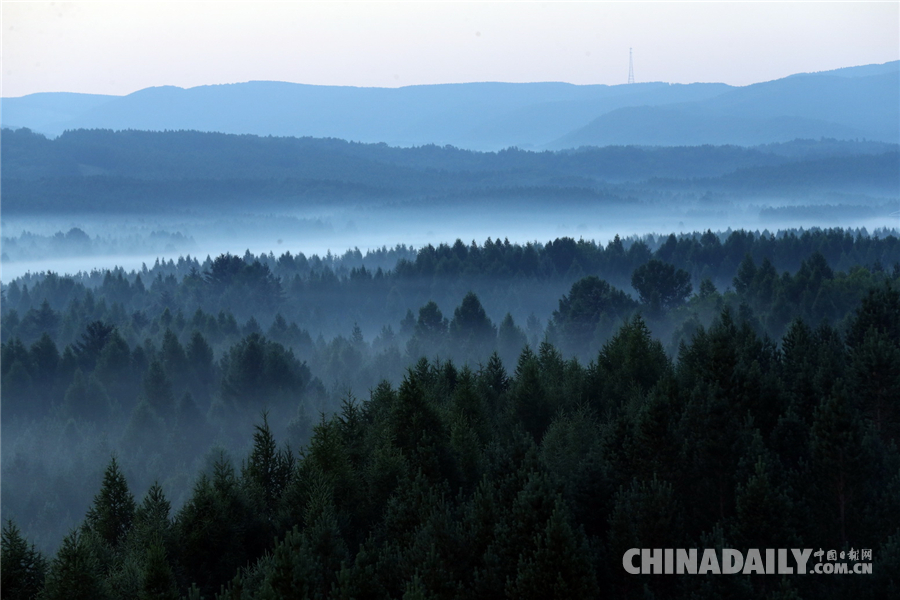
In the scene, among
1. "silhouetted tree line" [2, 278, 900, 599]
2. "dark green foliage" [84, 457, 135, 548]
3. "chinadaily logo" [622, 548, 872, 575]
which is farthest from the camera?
"dark green foliage" [84, 457, 135, 548]

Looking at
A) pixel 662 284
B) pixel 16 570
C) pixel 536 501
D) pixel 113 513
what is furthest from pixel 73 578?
pixel 662 284

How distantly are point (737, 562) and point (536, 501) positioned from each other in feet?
24.2

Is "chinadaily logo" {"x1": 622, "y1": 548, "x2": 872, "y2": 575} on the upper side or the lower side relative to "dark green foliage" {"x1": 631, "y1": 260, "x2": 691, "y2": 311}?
upper

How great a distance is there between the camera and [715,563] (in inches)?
1265

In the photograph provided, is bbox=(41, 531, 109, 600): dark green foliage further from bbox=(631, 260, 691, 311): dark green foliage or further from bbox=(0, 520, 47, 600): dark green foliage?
bbox=(631, 260, 691, 311): dark green foliage

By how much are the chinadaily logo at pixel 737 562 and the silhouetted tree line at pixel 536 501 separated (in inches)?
13.3

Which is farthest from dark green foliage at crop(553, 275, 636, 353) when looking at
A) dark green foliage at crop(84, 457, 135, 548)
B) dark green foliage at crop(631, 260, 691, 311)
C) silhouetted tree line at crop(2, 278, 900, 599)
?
dark green foliage at crop(84, 457, 135, 548)

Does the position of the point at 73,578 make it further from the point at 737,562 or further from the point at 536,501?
the point at 737,562

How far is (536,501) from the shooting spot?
3170 centimetres

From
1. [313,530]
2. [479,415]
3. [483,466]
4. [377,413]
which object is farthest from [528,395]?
[313,530]

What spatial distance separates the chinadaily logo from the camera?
32.4 metres

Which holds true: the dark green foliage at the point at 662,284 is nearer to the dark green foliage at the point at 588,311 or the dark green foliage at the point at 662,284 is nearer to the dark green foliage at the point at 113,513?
the dark green foliage at the point at 588,311

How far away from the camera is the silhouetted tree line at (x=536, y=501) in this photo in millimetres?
31469

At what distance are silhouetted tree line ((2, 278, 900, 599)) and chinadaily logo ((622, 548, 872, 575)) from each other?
1.10 feet
